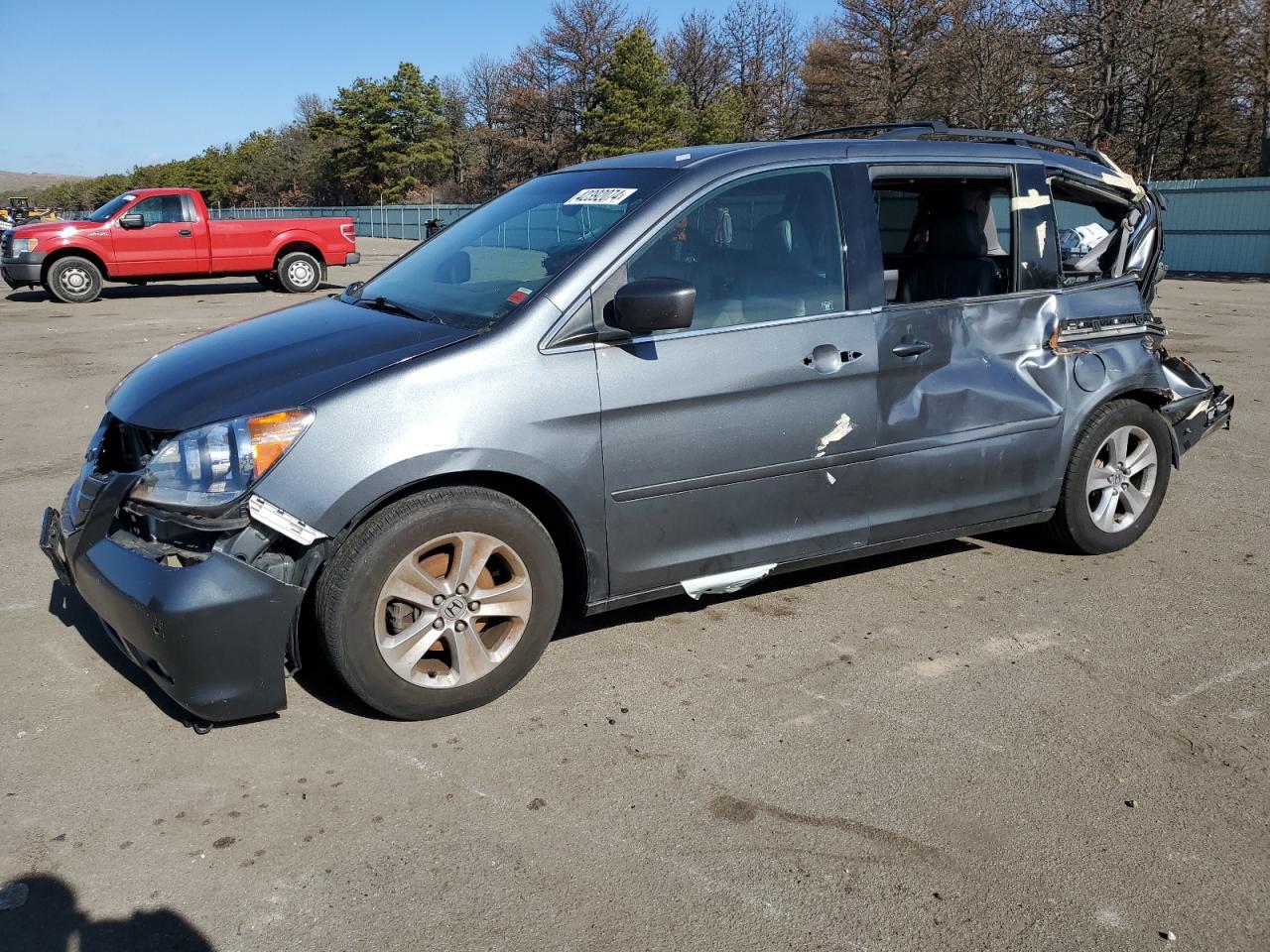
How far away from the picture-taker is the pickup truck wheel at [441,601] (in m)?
3.24

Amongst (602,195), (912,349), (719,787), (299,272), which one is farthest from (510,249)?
(299,272)

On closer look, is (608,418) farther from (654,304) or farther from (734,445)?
(734,445)

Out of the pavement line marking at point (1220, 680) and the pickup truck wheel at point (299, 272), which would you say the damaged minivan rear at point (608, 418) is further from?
the pickup truck wheel at point (299, 272)

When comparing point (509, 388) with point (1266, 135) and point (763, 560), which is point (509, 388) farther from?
point (1266, 135)

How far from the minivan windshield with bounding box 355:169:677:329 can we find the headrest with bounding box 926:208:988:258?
5.35 ft

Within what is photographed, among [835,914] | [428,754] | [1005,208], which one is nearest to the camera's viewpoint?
[835,914]

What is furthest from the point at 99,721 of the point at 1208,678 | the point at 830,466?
the point at 1208,678

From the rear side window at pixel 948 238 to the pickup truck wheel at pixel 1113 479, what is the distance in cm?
85

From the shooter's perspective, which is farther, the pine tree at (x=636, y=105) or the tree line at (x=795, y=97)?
Result: the pine tree at (x=636, y=105)

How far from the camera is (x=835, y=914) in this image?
2.60m

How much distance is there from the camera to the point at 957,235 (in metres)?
4.92

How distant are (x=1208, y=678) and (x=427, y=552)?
9.41ft

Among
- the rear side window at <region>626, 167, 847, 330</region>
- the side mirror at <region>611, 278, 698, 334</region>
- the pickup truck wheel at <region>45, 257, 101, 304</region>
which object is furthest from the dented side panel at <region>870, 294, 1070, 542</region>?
the pickup truck wheel at <region>45, 257, 101, 304</region>

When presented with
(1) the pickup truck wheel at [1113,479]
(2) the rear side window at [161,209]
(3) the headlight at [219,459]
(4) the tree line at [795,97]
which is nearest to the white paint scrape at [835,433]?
(1) the pickup truck wheel at [1113,479]
